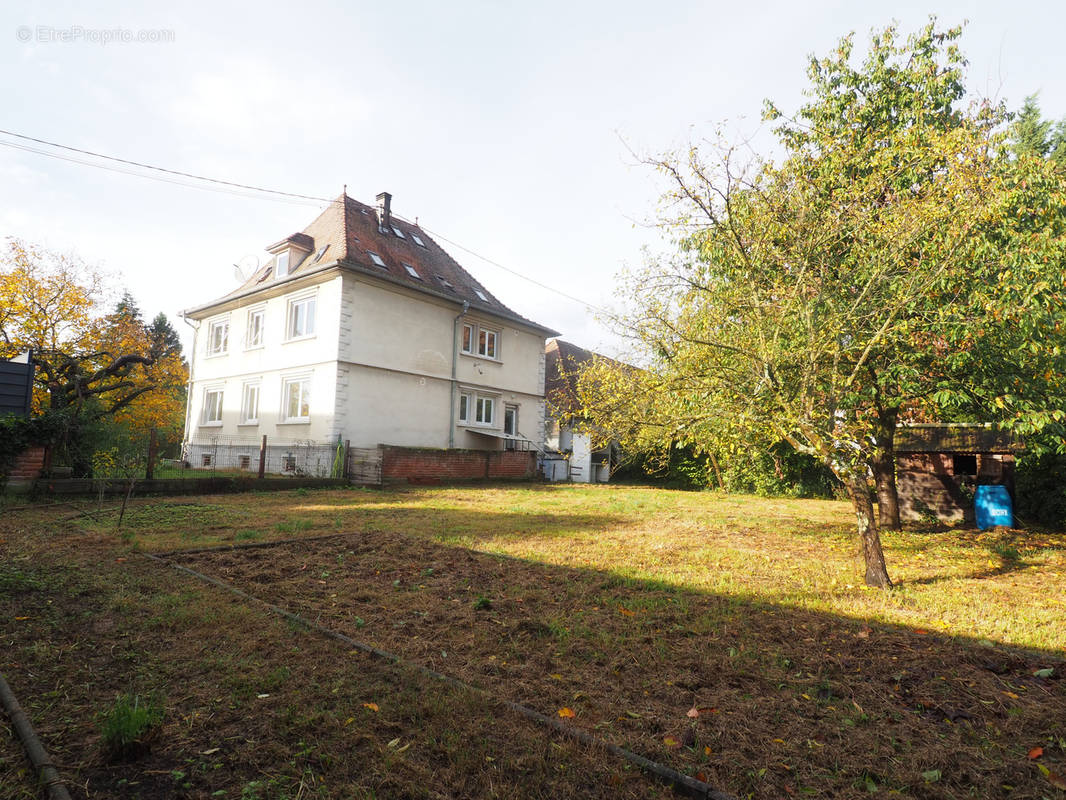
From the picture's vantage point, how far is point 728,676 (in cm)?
371

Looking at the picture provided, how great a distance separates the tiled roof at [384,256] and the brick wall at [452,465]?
6010mm

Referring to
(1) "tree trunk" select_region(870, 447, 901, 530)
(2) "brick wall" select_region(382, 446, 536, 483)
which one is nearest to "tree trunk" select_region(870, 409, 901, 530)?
(1) "tree trunk" select_region(870, 447, 901, 530)

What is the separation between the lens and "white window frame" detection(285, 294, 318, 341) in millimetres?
21398

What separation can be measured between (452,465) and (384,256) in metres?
8.44

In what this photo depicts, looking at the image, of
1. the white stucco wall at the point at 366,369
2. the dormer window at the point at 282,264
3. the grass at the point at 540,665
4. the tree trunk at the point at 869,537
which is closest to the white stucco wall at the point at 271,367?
the white stucco wall at the point at 366,369

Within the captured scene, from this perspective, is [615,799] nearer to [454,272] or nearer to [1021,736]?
[1021,736]

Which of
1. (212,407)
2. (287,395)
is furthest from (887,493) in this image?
(212,407)

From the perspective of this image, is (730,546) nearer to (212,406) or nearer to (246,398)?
(246,398)

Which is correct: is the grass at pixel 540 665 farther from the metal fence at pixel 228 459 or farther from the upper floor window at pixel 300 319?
the upper floor window at pixel 300 319

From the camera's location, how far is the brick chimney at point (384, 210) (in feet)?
83.3

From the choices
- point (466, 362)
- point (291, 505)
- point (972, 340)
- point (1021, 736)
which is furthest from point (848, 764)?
point (466, 362)

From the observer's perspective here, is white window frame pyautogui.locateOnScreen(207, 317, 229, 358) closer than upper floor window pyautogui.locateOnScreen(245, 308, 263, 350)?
No

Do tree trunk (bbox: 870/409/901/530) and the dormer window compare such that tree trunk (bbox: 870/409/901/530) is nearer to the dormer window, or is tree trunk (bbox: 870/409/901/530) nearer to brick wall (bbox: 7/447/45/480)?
brick wall (bbox: 7/447/45/480)

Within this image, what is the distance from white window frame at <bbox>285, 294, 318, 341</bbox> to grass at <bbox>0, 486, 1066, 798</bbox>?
14.2 metres
